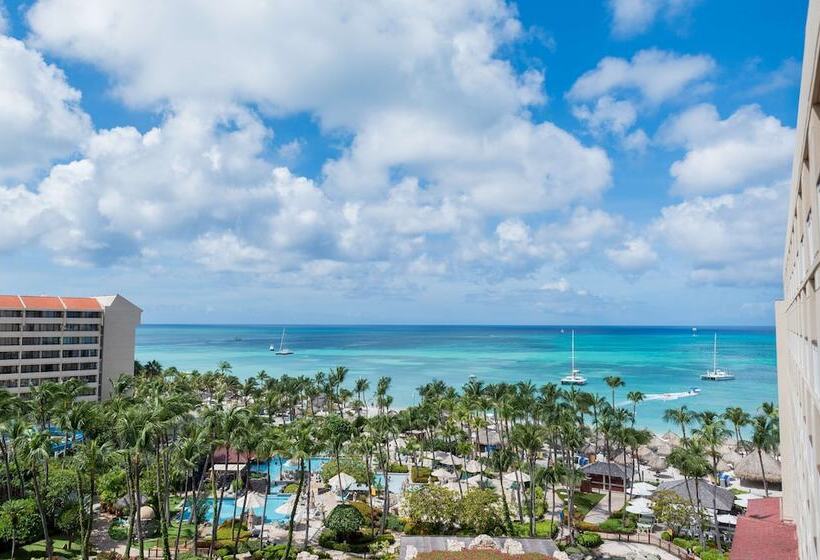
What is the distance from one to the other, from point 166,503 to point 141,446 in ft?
19.0

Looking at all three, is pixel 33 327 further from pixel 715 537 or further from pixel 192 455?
pixel 715 537

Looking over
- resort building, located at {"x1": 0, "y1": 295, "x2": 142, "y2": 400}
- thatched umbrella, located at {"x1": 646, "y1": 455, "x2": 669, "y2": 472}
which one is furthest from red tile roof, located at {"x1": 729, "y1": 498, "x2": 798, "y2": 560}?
resort building, located at {"x1": 0, "y1": 295, "x2": 142, "y2": 400}

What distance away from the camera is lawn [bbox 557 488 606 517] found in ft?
151

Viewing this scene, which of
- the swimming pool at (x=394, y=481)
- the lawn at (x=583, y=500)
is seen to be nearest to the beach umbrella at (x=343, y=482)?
the swimming pool at (x=394, y=481)

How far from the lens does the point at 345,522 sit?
38156 millimetres

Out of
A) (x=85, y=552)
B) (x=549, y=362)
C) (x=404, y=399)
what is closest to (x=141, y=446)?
(x=85, y=552)

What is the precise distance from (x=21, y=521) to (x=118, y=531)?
600 centimetres

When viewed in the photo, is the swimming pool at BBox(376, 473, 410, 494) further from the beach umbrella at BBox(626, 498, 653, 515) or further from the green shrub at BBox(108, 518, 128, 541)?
the green shrub at BBox(108, 518, 128, 541)

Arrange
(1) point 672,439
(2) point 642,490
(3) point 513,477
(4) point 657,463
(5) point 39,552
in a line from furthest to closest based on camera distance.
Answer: (1) point 672,439 < (4) point 657,463 < (3) point 513,477 < (2) point 642,490 < (5) point 39,552

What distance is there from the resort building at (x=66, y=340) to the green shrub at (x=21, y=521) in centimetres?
3343

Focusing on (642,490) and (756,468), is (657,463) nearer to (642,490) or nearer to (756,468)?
(756,468)

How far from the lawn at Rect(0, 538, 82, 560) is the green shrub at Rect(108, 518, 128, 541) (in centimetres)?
218

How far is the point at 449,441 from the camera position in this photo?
61.1 meters

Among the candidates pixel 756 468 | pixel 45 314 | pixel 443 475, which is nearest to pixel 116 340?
pixel 45 314
